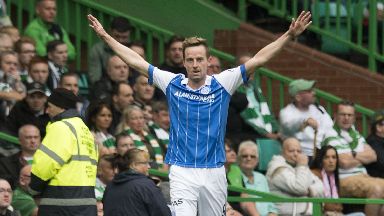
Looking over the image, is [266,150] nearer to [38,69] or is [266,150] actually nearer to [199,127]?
[38,69]

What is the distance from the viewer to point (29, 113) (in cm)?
1717

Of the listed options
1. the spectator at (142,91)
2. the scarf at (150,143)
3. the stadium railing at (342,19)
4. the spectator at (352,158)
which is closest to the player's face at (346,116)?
the spectator at (352,158)

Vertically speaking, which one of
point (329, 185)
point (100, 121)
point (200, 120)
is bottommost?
point (329, 185)

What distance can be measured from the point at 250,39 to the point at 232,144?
8.82 ft

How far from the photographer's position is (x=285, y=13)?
70.1ft

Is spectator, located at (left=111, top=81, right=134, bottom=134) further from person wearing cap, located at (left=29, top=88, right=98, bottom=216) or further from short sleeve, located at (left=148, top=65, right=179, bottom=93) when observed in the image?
short sleeve, located at (left=148, top=65, right=179, bottom=93)

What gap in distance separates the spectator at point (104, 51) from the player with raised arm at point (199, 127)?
5.29 m

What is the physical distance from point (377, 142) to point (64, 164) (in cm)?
637

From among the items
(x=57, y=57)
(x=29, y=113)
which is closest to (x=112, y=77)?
(x=57, y=57)

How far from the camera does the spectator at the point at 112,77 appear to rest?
18.5 m

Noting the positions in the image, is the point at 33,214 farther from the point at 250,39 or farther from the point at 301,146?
the point at 250,39

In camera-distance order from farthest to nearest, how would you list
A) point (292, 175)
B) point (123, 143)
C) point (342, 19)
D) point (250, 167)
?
point (342, 19), point (250, 167), point (292, 175), point (123, 143)

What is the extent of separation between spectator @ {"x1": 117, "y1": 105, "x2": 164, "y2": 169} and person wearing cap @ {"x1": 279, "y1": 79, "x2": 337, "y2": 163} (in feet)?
6.97

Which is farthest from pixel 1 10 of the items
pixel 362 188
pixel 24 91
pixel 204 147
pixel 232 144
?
pixel 204 147
